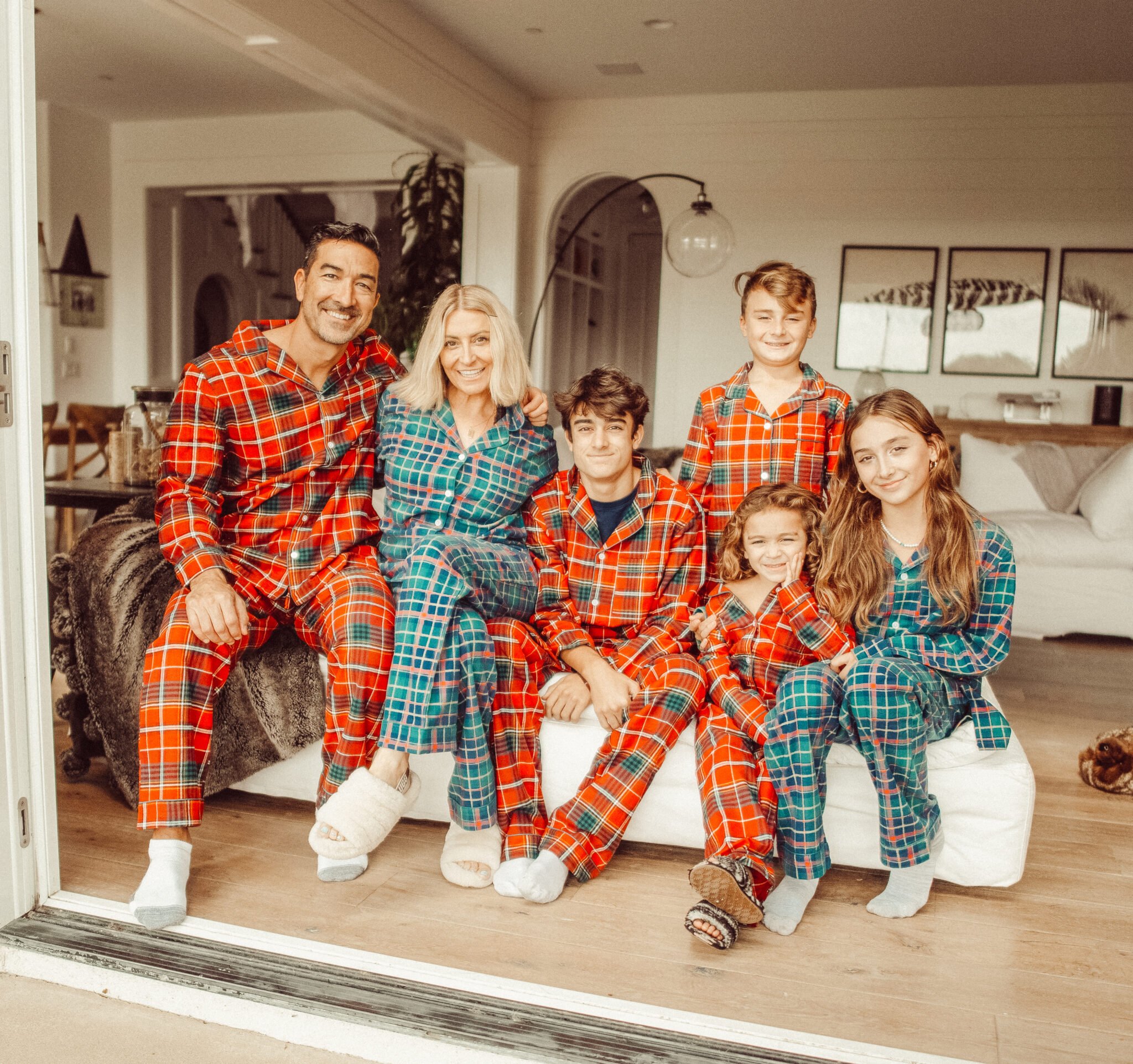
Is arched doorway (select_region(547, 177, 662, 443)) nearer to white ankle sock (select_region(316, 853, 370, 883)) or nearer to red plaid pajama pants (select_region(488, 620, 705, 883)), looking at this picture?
red plaid pajama pants (select_region(488, 620, 705, 883))

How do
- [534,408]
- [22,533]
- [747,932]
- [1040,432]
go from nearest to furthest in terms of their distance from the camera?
[22,533], [747,932], [534,408], [1040,432]

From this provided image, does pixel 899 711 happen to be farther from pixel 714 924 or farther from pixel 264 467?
pixel 264 467

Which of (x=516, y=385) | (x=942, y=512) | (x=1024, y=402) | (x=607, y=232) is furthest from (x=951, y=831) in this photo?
(x=607, y=232)

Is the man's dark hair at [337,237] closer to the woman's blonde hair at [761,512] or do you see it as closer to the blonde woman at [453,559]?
the blonde woman at [453,559]

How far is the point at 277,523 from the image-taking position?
2.22 meters

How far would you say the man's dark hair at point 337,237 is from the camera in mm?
2240

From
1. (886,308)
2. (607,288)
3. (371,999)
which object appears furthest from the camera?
(607,288)

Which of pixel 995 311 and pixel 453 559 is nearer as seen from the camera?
pixel 453 559

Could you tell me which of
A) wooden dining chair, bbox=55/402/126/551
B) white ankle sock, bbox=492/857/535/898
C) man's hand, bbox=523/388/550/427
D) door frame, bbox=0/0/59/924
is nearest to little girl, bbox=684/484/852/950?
white ankle sock, bbox=492/857/535/898

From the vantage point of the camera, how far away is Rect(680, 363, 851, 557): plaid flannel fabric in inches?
93.1

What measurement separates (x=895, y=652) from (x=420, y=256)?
15.7 ft

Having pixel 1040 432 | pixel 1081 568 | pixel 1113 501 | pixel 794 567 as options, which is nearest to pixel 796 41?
pixel 1040 432

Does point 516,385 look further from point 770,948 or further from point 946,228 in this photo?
point 946,228

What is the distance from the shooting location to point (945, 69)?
5664 millimetres
